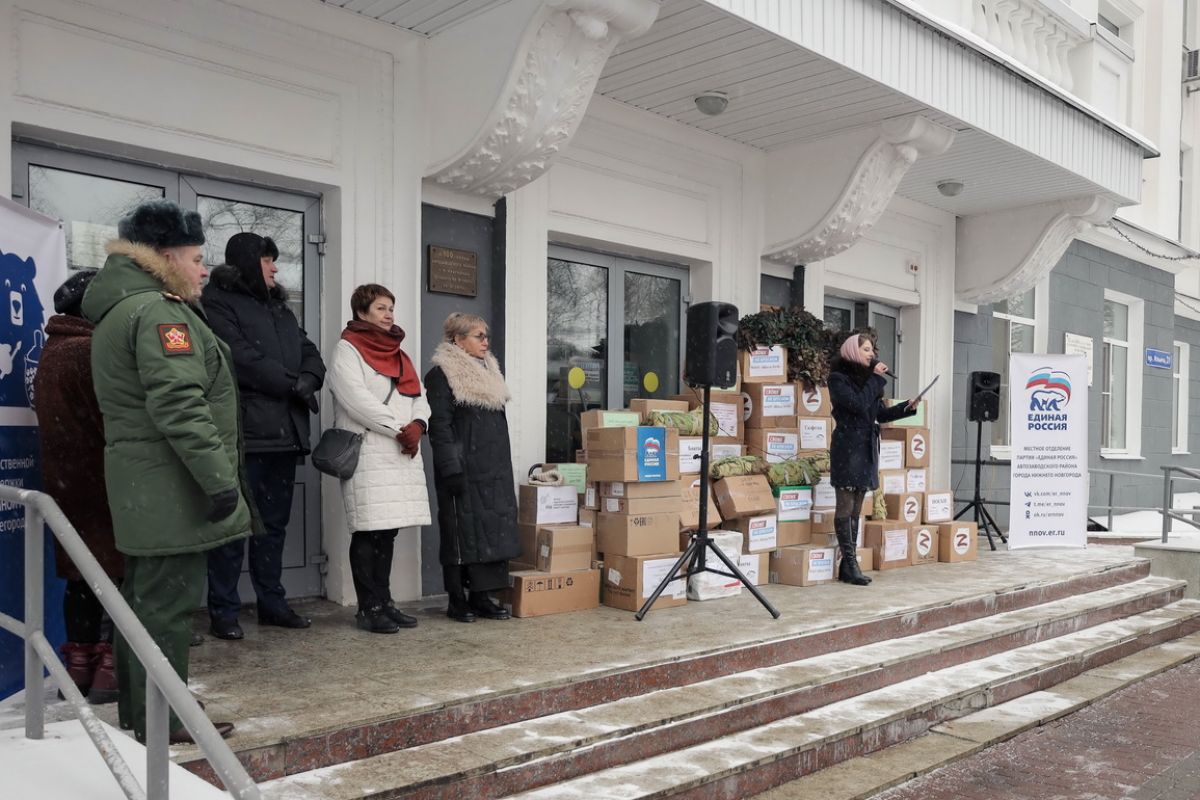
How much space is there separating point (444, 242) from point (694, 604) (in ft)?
8.75

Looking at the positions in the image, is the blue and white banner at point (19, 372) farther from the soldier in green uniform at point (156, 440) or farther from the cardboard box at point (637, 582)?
the cardboard box at point (637, 582)

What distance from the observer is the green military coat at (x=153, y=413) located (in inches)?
115

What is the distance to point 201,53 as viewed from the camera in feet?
15.7

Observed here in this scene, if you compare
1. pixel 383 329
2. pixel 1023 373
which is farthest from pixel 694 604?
pixel 1023 373

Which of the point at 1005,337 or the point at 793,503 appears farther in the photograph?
the point at 1005,337

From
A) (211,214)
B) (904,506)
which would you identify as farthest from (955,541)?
(211,214)

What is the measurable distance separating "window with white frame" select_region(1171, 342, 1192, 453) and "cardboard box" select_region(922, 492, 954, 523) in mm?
10938

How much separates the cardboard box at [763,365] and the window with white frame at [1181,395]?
12.6 m

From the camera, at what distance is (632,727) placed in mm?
3830

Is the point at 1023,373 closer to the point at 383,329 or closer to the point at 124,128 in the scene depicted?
the point at 383,329

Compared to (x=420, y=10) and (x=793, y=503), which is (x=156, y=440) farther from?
(x=793, y=503)

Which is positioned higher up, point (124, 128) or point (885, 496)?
point (124, 128)

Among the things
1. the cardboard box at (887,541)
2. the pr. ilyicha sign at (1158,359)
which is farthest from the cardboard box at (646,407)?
the pr. ilyicha sign at (1158,359)

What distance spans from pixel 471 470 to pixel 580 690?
1429mm
